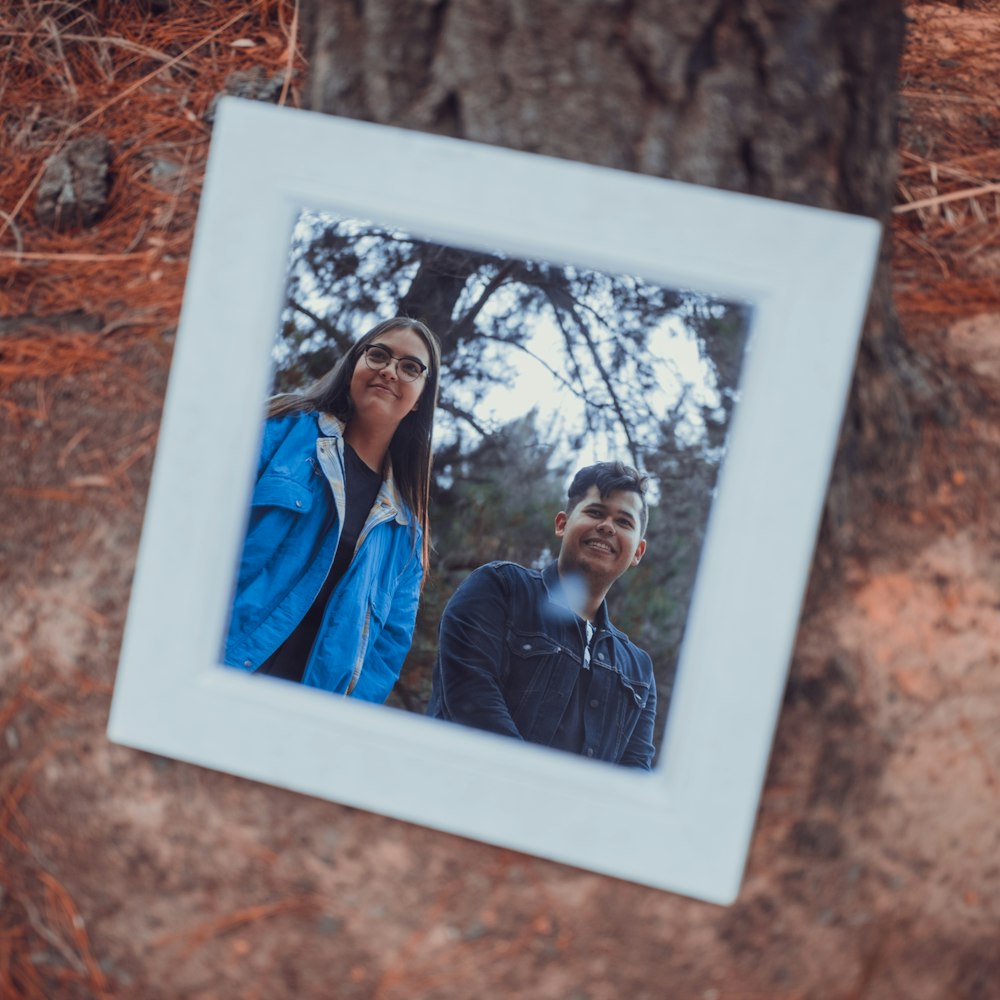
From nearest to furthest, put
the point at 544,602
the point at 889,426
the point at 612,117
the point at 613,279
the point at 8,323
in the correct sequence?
the point at 612,117 < the point at 889,426 < the point at 8,323 < the point at 613,279 < the point at 544,602

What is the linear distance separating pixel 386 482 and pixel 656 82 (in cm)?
93

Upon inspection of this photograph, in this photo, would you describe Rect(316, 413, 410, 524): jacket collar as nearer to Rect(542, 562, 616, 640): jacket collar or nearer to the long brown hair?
the long brown hair

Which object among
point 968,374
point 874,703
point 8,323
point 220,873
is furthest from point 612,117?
point 220,873

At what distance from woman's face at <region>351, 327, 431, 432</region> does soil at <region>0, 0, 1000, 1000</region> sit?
44cm

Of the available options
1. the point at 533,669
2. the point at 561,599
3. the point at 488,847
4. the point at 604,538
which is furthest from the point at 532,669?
the point at 488,847

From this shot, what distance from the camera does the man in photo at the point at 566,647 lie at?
171 centimetres

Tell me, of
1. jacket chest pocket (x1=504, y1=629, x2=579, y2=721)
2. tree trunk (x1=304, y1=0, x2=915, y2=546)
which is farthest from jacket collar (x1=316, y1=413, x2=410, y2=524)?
tree trunk (x1=304, y1=0, x2=915, y2=546)

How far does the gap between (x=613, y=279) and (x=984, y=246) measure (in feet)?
2.03

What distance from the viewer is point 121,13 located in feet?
5.21

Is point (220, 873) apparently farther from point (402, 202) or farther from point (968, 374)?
point (968, 374)

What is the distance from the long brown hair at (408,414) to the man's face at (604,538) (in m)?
0.33

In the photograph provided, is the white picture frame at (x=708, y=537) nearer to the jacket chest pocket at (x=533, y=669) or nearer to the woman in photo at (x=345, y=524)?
the woman in photo at (x=345, y=524)

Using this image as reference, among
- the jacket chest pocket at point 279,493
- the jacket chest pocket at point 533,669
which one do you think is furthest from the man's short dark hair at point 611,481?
the jacket chest pocket at point 279,493

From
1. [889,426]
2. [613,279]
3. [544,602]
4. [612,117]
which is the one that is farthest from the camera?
[544,602]
